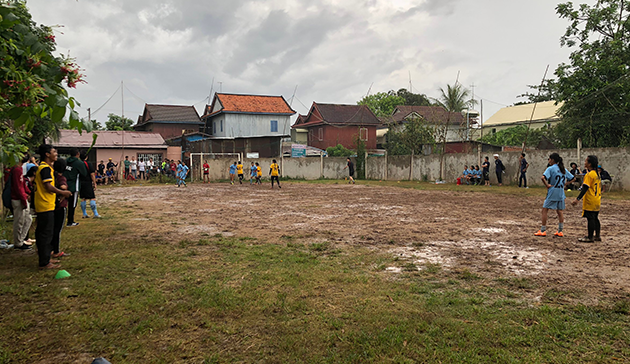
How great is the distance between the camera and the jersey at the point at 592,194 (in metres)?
7.99

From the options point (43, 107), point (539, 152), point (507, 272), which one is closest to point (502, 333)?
point (507, 272)

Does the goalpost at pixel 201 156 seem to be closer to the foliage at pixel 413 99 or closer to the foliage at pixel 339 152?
the foliage at pixel 339 152

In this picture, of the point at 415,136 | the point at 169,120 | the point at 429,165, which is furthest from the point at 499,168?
the point at 169,120

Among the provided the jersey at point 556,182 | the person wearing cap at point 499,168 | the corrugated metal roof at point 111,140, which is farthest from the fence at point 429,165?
the jersey at point 556,182

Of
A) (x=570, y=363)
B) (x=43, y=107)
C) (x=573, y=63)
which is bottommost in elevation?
(x=570, y=363)

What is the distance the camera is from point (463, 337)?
3.82 metres

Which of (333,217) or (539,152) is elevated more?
(539,152)

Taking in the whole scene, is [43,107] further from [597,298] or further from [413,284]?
[597,298]

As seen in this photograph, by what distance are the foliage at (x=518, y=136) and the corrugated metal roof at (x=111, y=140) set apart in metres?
31.0

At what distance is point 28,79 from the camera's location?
322 centimetres

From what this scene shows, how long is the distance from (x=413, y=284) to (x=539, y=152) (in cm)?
1963

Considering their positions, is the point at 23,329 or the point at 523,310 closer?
the point at 23,329

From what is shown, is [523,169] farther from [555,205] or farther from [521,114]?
[521,114]

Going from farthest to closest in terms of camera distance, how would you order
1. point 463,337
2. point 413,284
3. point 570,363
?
point 413,284
point 463,337
point 570,363
